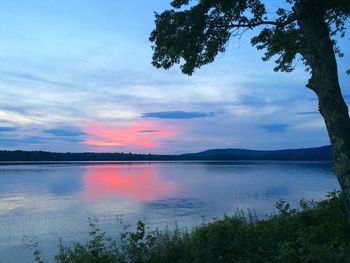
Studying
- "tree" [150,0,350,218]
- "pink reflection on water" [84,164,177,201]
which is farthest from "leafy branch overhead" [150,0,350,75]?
"pink reflection on water" [84,164,177,201]

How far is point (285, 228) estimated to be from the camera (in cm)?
1012

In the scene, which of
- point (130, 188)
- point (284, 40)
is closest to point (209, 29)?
point (284, 40)

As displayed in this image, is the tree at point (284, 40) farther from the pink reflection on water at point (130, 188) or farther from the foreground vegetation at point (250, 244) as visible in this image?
the pink reflection on water at point (130, 188)

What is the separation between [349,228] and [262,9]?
21.1 feet

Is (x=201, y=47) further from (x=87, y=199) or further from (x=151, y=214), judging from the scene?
(x=87, y=199)

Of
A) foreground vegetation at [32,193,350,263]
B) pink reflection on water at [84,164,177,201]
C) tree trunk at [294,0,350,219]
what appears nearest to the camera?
foreground vegetation at [32,193,350,263]

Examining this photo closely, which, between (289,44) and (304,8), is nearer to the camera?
(304,8)

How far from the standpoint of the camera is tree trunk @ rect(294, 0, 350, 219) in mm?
8766

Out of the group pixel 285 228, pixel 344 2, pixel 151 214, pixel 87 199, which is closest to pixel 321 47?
pixel 344 2

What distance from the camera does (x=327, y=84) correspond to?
923 centimetres

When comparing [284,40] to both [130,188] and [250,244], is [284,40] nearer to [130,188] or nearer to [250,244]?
[250,244]

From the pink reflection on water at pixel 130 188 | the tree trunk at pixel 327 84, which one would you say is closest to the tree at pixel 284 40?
the tree trunk at pixel 327 84

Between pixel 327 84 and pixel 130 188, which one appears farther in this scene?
pixel 130 188

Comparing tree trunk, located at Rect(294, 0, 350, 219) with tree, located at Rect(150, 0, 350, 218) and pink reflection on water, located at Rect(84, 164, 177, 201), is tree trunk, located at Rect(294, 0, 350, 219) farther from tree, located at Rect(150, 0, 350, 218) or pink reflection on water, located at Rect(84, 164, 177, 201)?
pink reflection on water, located at Rect(84, 164, 177, 201)
